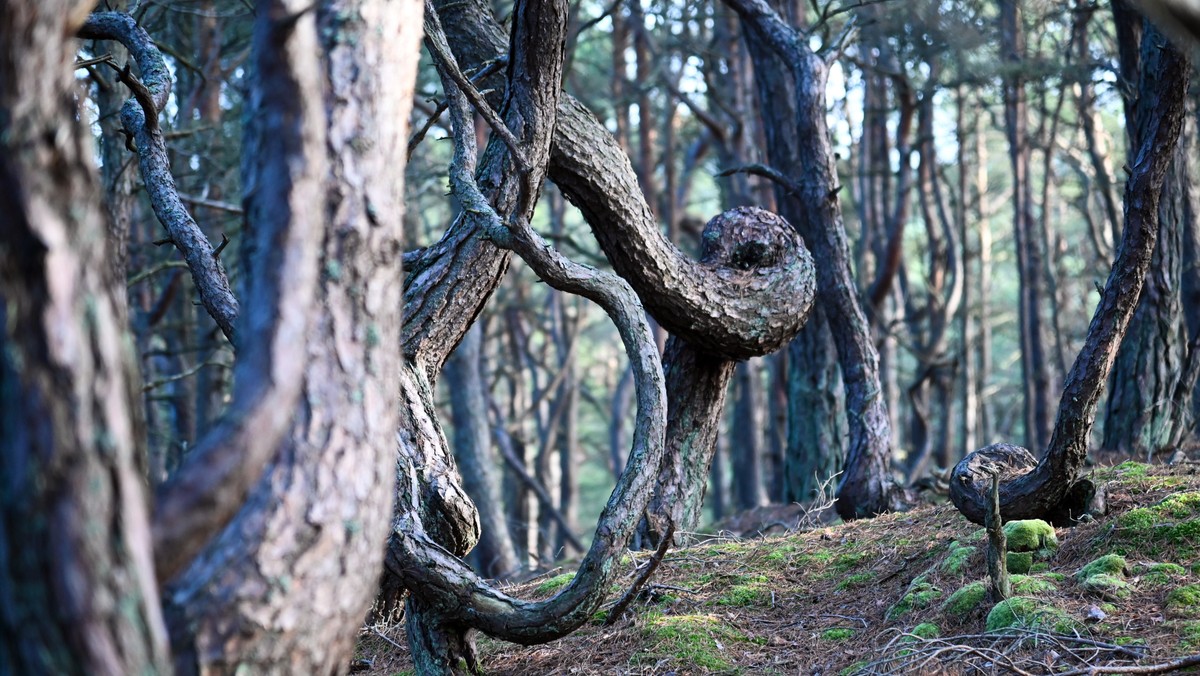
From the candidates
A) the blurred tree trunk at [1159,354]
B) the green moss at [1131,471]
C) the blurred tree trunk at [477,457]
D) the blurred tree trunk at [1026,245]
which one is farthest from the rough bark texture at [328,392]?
the blurred tree trunk at [1026,245]

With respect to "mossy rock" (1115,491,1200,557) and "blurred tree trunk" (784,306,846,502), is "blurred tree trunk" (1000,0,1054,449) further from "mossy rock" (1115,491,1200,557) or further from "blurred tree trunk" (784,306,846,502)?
"mossy rock" (1115,491,1200,557)

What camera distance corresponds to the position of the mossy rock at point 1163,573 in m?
3.76

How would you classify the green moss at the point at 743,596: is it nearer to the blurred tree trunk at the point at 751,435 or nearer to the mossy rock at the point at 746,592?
the mossy rock at the point at 746,592

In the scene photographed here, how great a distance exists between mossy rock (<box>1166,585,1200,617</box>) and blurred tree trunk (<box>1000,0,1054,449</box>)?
7.63m

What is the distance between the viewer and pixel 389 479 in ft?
7.90

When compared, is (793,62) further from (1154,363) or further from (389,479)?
(389,479)

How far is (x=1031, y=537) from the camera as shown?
431 centimetres

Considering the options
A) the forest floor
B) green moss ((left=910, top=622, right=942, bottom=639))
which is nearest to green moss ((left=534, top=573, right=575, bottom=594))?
the forest floor

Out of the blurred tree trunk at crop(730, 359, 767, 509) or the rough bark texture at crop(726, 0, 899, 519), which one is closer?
the rough bark texture at crop(726, 0, 899, 519)

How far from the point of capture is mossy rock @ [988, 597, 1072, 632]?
3.53 m

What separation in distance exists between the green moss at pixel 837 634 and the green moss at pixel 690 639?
35 centimetres

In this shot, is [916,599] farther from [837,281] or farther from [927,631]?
[837,281]

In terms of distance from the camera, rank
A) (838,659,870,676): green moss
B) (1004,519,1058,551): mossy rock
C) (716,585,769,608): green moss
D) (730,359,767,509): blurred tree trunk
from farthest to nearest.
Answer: (730,359,767,509): blurred tree trunk → (716,585,769,608): green moss → (1004,519,1058,551): mossy rock → (838,659,870,676): green moss

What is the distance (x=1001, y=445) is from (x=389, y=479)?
3717 mm
